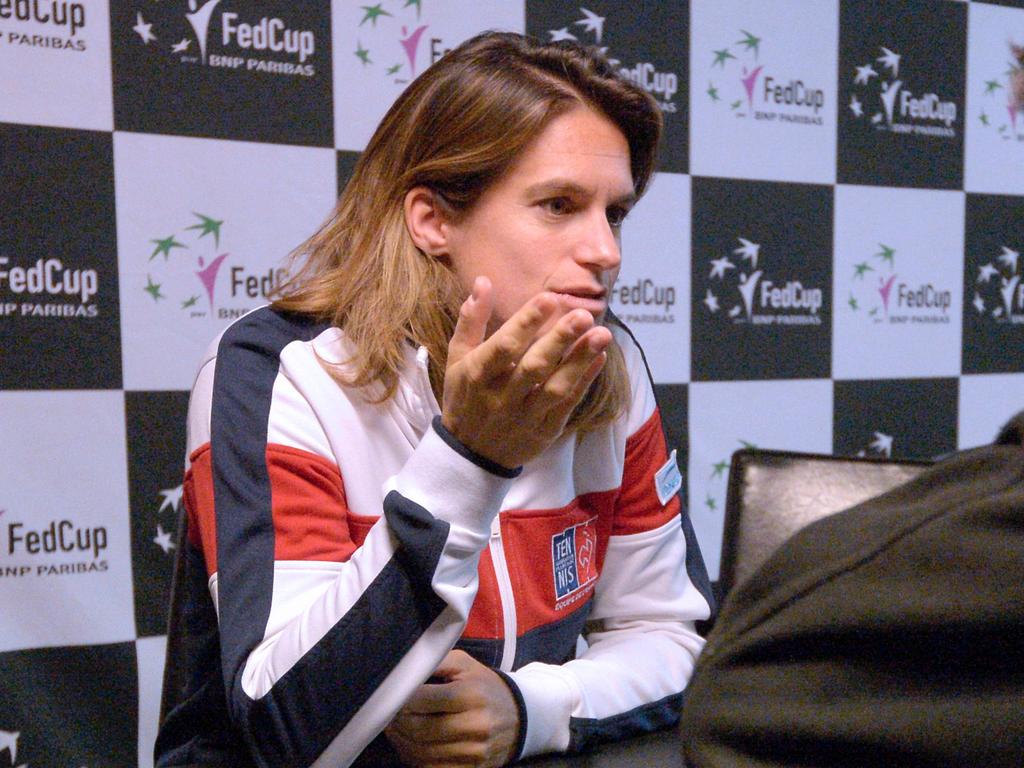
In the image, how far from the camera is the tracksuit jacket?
666 mm

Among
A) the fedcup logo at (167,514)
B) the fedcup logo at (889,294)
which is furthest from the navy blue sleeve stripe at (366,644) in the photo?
the fedcup logo at (889,294)

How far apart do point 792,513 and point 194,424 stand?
2.08 feet

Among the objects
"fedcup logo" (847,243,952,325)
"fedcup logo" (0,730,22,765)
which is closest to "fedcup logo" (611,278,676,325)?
"fedcup logo" (847,243,952,325)

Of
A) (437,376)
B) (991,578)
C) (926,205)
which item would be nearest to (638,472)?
(437,376)

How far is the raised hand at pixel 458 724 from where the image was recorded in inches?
27.9

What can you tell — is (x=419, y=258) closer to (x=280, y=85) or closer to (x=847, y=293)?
(x=280, y=85)

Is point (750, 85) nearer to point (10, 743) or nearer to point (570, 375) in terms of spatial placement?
point (570, 375)

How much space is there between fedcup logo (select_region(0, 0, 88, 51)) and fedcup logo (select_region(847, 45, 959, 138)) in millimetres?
1428

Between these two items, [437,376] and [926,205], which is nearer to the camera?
[437,376]

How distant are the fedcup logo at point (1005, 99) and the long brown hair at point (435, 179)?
1.30 meters

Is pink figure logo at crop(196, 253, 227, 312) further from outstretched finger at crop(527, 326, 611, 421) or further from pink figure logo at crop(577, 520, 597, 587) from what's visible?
outstretched finger at crop(527, 326, 611, 421)

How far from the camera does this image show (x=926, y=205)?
73.6 inches

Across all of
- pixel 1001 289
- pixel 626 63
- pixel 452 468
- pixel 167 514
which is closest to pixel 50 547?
pixel 167 514

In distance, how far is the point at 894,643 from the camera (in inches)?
10.2
